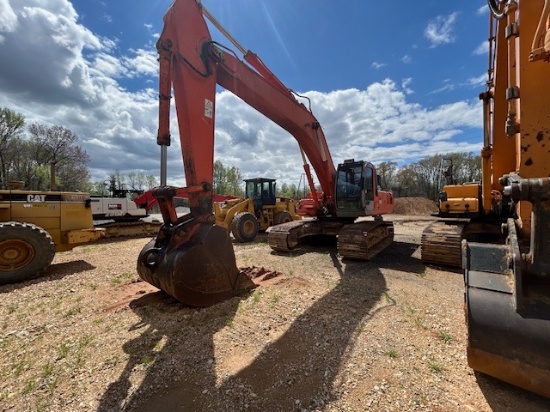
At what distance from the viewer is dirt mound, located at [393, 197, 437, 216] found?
95.8 ft

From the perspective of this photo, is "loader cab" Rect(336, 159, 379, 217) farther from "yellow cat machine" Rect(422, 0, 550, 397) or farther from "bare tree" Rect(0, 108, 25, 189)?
"bare tree" Rect(0, 108, 25, 189)

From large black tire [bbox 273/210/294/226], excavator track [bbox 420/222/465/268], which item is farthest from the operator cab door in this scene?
excavator track [bbox 420/222/465/268]

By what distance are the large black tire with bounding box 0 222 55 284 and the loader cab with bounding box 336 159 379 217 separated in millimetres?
7386

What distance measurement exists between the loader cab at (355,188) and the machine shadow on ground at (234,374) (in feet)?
12.6

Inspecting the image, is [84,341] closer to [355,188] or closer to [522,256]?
[522,256]

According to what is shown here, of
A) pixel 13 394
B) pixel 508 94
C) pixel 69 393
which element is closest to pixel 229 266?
pixel 69 393

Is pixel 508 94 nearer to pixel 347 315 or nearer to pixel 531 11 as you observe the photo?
pixel 531 11

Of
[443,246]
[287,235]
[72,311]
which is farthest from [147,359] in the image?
[443,246]

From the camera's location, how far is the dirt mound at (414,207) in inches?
1150

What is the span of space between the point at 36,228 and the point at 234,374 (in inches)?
243

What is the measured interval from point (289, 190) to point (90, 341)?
60.1m

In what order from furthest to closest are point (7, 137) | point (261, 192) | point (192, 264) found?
point (7, 137)
point (261, 192)
point (192, 264)

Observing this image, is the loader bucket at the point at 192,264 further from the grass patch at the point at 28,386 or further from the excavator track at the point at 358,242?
the excavator track at the point at 358,242

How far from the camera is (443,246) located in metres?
6.21
